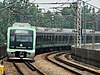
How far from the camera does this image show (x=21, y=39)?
2584 cm

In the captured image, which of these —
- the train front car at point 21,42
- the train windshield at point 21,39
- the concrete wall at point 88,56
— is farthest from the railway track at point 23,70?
the concrete wall at point 88,56

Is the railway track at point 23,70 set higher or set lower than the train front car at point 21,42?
lower

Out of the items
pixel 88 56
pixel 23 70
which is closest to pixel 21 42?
pixel 88 56

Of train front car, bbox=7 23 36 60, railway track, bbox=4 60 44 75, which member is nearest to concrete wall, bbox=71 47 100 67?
train front car, bbox=7 23 36 60

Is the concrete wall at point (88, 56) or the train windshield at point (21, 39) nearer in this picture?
the concrete wall at point (88, 56)

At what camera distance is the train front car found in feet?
83.5

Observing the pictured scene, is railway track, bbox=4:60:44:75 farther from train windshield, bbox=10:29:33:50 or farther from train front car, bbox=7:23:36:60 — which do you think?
train windshield, bbox=10:29:33:50

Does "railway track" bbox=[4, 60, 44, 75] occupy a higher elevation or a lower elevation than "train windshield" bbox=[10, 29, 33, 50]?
lower

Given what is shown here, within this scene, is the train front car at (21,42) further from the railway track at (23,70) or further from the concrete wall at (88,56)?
the concrete wall at (88,56)

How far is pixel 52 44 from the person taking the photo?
50.6 meters

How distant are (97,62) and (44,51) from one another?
26136 mm

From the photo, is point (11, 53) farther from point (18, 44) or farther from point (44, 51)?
point (44, 51)

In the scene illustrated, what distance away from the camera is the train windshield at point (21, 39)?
84.0 ft

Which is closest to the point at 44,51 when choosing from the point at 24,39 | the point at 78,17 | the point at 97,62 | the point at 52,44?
the point at 52,44
